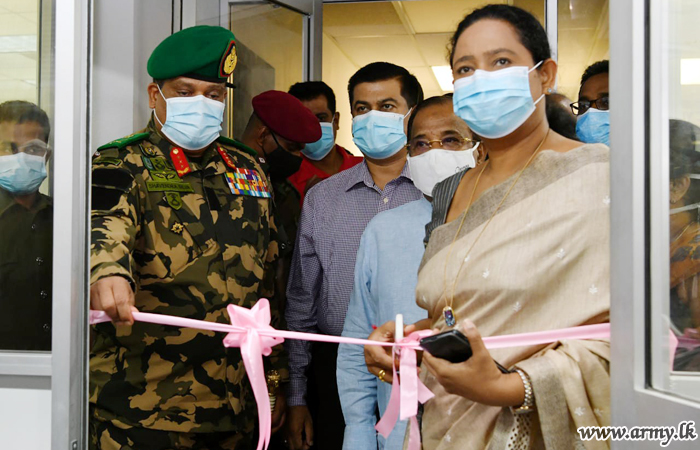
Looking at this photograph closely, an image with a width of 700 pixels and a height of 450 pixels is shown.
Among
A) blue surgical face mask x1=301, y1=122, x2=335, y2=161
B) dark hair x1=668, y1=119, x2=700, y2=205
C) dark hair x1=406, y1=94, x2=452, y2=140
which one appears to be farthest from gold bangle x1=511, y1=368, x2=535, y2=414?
blue surgical face mask x1=301, y1=122, x2=335, y2=161

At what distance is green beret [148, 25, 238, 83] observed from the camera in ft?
7.92

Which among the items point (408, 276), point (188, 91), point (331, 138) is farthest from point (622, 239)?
point (331, 138)

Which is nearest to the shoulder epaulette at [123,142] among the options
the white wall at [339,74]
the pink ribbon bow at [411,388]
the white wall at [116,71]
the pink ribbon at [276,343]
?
the white wall at [116,71]

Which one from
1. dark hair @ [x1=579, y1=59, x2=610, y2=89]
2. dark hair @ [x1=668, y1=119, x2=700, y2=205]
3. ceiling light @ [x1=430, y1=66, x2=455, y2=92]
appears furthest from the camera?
ceiling light @ [x1=430, y1=66, x2=455, y2=92]

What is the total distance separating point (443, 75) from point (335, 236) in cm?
594

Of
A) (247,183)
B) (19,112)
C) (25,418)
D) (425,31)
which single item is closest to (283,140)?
(247,183)

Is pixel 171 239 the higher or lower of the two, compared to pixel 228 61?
lower

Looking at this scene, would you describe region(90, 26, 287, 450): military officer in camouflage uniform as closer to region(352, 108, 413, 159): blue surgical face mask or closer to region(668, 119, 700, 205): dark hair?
region(352, 108, 413, 159): blue surgical face mask

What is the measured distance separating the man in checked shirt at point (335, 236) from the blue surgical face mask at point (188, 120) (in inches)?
25.4

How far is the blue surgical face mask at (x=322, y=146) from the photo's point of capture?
362 cm

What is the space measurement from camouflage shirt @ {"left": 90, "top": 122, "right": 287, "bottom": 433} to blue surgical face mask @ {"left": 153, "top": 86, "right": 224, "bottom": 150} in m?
0.05

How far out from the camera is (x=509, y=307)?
151cm

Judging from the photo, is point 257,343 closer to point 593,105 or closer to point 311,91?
point 593,105

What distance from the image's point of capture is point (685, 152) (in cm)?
116
